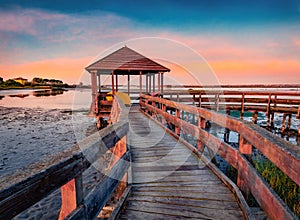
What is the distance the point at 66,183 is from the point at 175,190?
1.98m

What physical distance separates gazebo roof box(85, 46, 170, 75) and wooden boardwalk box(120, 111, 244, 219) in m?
10.7

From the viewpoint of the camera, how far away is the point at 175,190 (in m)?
2.84

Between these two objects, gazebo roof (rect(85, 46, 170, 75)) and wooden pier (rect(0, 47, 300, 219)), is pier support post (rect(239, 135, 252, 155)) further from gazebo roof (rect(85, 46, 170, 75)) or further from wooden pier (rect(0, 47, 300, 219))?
gazebo roof (rect(85, 46, 170, 75))

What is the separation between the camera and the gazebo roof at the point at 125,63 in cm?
1388

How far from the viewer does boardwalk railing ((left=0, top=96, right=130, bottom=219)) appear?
85 centimetres

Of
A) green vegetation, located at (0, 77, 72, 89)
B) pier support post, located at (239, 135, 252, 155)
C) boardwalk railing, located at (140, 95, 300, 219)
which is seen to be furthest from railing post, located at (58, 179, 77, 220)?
green vegetation, located at (0, 77, 72, 89)

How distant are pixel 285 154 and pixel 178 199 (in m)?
1.74

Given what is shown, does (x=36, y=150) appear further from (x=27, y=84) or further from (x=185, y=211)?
(x=27, y=84)

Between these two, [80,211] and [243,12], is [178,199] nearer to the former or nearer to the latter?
[80,211]

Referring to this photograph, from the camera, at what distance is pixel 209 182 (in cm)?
307

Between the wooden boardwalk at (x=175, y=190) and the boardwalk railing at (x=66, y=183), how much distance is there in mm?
581

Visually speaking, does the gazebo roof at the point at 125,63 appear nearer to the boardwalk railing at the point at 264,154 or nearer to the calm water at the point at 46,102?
the boardwalk railing at the point at 264,154

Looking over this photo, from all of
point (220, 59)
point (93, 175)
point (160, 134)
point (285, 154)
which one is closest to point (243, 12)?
point (220, 59)

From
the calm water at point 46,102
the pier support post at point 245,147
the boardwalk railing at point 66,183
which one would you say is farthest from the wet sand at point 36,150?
the calm water at point 46,102
